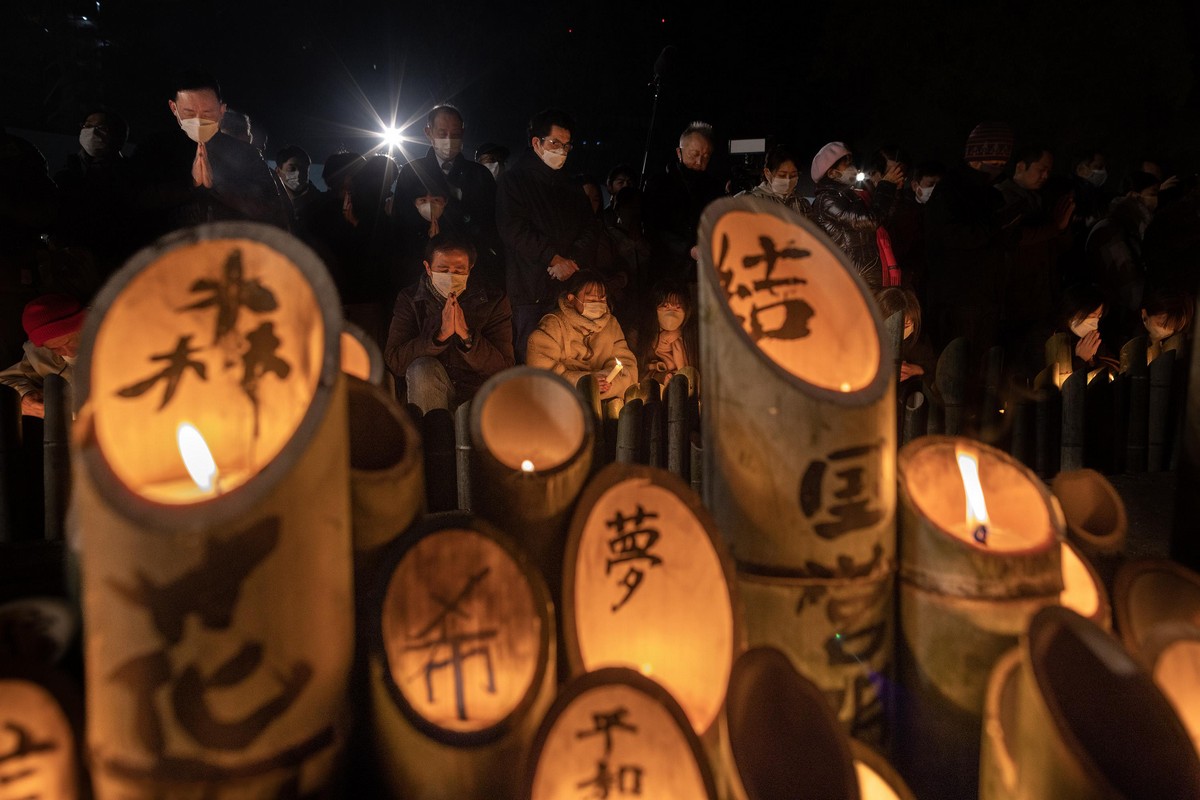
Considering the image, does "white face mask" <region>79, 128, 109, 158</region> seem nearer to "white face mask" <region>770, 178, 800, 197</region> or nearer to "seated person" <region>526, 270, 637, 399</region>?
"seated person" <region>526, 270, 637, 399</region>

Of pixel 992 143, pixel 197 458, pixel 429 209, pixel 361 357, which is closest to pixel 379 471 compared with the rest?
pixel 197 458

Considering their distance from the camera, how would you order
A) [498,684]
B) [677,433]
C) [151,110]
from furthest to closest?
[151,110]
[677,433]
[498,684]

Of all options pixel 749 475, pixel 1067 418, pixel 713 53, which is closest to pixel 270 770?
pixel 749 475

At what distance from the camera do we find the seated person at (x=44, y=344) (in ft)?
12.3

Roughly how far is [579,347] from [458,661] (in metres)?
3.78

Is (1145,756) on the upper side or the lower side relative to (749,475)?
lower

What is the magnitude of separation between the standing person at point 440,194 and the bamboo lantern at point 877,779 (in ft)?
15.6

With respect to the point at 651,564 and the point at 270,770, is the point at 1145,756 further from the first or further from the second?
the point at 270,770

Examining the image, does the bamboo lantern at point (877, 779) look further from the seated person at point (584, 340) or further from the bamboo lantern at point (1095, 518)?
the seated person at point (584, 340)

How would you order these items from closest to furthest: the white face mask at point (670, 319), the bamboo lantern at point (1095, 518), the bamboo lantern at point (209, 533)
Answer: the bamboo lantern at point (209, 533)
the bamboo lantern at point (1095, 518)
the white face mask at point (670, 319)

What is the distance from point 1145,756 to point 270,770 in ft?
4.08

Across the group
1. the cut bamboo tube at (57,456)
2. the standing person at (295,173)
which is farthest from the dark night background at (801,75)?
the cut bamboo tube at (57,456)

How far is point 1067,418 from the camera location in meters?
3.95

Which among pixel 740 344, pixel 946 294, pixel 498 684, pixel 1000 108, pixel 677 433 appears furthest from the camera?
pixel 1000 108
